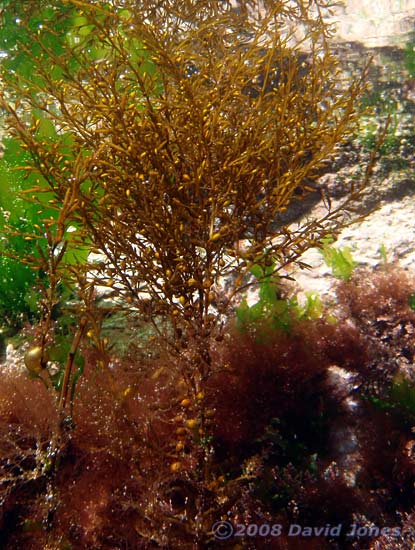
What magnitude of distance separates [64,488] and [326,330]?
2.21 m

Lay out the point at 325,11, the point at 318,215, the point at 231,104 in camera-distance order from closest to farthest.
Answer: the point at 231,104 → the point at 318,215 → the point at 325,11

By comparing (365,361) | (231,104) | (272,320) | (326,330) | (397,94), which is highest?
(231,104)

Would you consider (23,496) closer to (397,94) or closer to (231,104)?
(231,104)

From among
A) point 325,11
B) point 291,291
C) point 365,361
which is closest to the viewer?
point 365,361

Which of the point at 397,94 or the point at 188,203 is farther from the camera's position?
the point at 397,94

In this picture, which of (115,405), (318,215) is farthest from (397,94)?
(115,405)

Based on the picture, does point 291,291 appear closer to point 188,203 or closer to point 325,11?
point 188,203

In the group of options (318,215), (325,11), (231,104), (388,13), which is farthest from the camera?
(325,11)

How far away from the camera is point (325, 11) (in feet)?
28.7

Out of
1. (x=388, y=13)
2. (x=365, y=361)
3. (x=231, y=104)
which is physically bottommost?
(x=365, y=361)

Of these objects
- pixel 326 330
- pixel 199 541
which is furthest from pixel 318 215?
pixel 199 541

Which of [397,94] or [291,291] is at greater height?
[397,94]

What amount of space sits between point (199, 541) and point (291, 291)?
7.58 feet

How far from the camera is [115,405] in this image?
2.45m
